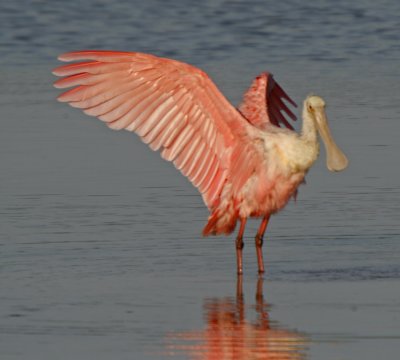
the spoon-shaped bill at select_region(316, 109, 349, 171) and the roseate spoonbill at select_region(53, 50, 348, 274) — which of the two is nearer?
the roseate spoonbill at select_region(53, 50, 348, 274)

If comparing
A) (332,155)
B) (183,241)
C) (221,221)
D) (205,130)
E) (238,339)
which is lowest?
(238,339)

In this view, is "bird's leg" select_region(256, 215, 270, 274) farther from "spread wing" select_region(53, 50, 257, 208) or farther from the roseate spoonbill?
"spread wing" select_region(53, 50, 257, 208)

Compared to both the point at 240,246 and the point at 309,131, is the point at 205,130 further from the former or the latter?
the point at 240,246

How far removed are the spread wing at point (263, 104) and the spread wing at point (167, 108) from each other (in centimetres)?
35

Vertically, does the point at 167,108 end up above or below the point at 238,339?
above

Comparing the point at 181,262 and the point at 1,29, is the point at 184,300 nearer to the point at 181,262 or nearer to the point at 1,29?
the point at 181,262

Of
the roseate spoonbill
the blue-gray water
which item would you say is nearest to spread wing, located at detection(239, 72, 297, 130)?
the roseate spoonbill

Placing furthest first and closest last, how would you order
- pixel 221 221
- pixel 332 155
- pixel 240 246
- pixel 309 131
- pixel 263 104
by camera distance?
pixel 263 104 → pixel 332 155 → pixel 221 221 → pixel 309 131 → pixel 240 246

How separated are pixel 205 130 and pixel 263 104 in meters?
0.82

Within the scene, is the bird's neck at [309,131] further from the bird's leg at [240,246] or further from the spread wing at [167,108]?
the bird's leg at [240,246]

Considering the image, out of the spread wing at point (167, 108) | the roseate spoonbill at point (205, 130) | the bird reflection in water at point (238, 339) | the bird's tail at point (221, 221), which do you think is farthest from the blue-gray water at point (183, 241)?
the spread wing at point (167, 108)

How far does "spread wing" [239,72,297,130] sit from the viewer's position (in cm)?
1056

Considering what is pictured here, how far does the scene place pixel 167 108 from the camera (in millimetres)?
9961

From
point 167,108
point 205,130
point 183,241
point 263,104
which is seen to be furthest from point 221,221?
point 263,104
